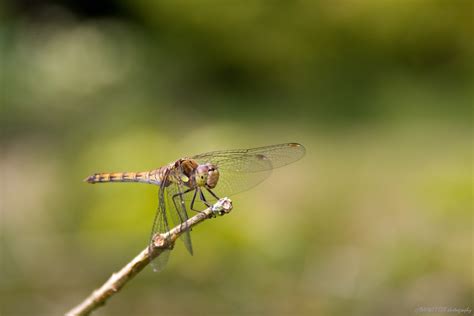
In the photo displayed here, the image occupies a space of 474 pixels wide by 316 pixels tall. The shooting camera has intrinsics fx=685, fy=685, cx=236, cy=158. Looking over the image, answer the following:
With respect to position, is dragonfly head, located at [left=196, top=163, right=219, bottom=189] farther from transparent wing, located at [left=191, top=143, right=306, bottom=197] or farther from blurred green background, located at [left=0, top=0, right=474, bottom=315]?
blurred green background, located at [left=0, top=0, right=474, bottom=315]

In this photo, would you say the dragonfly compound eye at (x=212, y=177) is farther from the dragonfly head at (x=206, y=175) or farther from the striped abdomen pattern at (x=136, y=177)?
the striped abdomen pattern at (x=136, y=177)

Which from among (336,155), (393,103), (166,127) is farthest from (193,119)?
(393,103)

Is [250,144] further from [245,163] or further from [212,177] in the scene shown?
[212,177]

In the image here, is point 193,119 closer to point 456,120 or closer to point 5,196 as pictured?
point 5,196

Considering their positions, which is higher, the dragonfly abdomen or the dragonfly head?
the dragonfly head

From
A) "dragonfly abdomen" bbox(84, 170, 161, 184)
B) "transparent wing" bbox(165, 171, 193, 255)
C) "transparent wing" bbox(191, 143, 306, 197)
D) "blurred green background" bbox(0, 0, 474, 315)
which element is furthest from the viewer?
"blurred green background" bbox(0, 0, 474, 315)

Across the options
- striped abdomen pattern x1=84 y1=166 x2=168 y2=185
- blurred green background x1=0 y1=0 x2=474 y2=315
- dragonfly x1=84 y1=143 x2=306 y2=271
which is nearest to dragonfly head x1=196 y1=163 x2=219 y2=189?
dragonfly x1=84 y1=143 x2=306 y2=271

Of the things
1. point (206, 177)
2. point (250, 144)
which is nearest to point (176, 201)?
point (206, 177)
